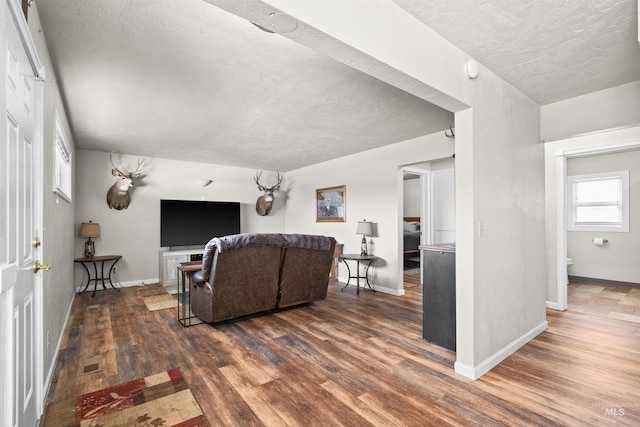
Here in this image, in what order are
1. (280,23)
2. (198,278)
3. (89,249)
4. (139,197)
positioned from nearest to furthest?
(280,23) < (198,278) < (89,249) < (139,197)

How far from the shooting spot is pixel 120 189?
539cm

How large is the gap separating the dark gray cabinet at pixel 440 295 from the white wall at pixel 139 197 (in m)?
5.00

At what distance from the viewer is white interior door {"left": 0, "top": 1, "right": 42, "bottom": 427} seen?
1183mm

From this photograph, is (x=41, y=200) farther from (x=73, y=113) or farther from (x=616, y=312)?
(x=616, y=312)

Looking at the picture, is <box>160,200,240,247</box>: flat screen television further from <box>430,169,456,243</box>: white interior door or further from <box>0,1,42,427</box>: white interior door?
<box>0,1,42,427</box>: white interior door

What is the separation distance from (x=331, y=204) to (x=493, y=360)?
4.20 m

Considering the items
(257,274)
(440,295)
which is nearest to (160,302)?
(257,274)

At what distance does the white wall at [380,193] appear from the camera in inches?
189

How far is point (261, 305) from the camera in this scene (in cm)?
371

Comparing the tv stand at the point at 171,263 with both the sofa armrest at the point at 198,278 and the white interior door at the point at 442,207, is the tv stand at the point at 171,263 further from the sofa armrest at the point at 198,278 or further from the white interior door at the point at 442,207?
the white interior door at the point at 442,207

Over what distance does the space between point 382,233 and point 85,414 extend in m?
4.29

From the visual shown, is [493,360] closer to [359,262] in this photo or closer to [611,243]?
[359,262]

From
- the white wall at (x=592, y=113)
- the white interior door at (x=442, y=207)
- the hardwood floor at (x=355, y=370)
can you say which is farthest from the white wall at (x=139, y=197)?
the white wall at (x=592, y=113)

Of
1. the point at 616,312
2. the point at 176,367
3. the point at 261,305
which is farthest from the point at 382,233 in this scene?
the point at 176,367
